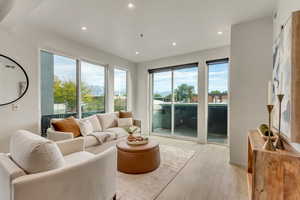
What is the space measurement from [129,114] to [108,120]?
732mm

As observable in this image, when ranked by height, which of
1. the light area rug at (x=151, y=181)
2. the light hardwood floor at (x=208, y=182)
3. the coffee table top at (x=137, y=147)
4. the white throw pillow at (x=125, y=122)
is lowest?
the light hardwood floor at (x=208, y=182)

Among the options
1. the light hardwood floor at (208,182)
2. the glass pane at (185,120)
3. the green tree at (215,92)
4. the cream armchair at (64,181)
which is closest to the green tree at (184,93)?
the glass pane at (185,120)

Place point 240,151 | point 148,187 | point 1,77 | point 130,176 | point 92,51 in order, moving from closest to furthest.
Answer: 1. point 148,187
2. point 130,176
3. point 1,77
4. point 240,151
5. point 92,51

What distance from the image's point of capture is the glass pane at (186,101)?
491 centimetres

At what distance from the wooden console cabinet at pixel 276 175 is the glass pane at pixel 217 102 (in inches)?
133

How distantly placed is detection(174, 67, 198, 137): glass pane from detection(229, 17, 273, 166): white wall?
1.85m

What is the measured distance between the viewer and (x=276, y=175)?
3.88ft

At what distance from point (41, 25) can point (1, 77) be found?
1.28 m

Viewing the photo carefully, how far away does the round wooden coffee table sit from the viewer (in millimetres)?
2582

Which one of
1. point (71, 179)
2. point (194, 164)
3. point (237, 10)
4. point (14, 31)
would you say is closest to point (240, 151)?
point (194, 164)

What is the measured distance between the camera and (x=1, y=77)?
2758 millimetres

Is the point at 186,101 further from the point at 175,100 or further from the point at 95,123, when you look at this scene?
the point at 95,123

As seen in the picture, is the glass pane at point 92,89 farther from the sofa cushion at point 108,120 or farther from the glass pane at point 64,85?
the sofa cushion at point 108,120

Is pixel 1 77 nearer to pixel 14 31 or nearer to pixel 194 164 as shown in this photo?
pixel 14 31
